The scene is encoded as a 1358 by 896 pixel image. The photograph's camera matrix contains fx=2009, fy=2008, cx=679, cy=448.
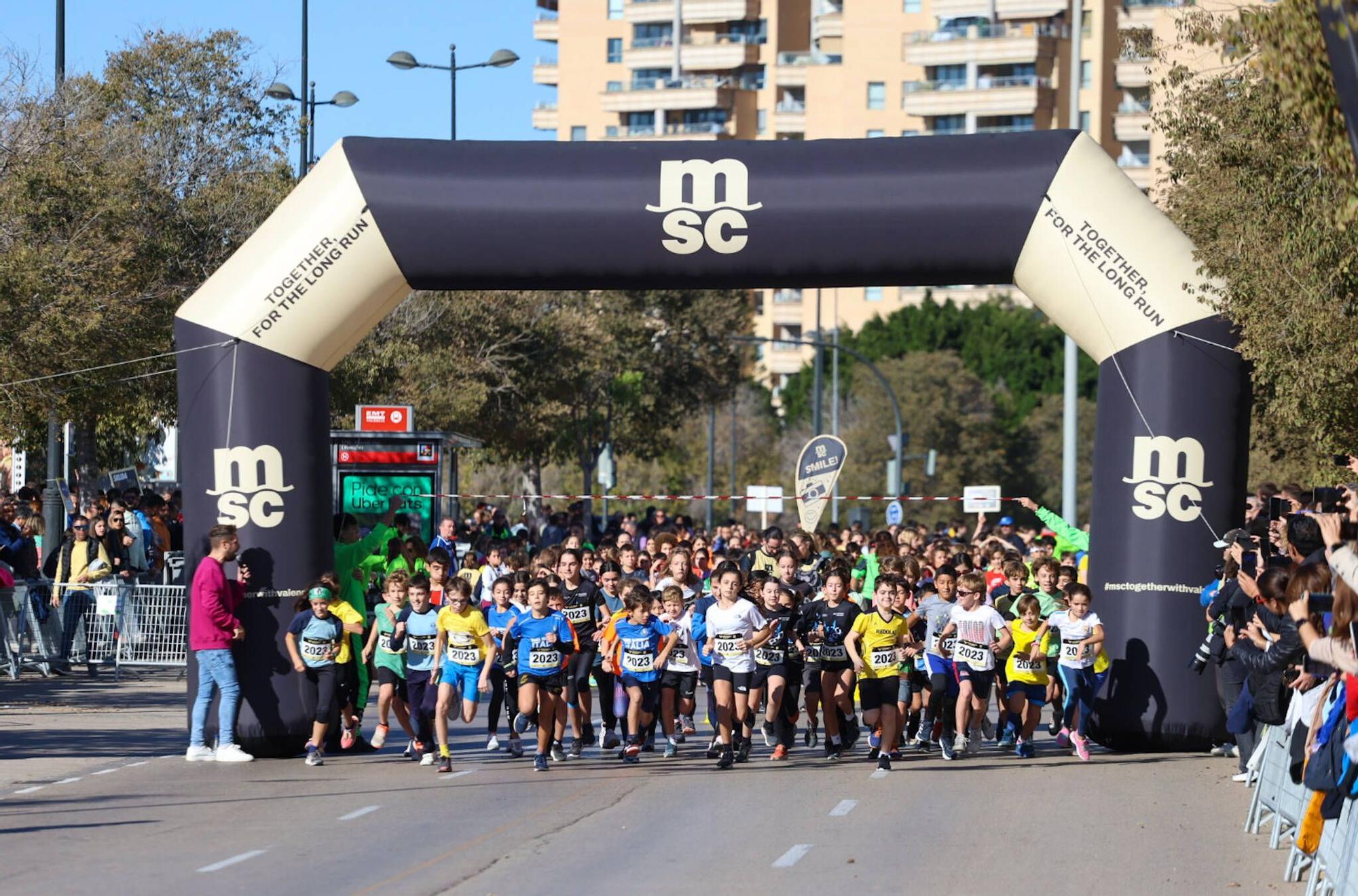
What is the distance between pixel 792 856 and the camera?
33.9ft

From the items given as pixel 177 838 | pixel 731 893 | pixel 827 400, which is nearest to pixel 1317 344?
pixel 731 893

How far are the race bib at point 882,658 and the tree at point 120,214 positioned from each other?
349 inches

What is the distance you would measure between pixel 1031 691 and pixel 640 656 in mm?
3020

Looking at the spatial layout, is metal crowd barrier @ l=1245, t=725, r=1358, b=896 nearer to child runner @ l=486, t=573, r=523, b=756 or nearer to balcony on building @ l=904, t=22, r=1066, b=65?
child runner @ l=486, t=573, r=523, b=756

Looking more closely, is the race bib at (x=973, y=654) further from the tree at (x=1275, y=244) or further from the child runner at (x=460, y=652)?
the child runner at (x=460, y=652)

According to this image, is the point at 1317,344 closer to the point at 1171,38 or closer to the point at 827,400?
the point at 827,400

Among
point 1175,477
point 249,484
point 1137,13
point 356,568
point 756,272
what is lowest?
point 356,568

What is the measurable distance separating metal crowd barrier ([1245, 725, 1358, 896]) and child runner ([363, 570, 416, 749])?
6.08 meters

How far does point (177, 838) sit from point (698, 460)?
210 feet

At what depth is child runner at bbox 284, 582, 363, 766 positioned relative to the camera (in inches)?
557

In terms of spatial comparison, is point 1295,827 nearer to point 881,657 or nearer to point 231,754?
point 881,657

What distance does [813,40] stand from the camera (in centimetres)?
9781

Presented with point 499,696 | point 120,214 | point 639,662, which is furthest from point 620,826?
point 120,214

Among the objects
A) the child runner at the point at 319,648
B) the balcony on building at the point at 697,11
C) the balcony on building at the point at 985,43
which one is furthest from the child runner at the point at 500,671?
the balcony on building at the point at 697,11
